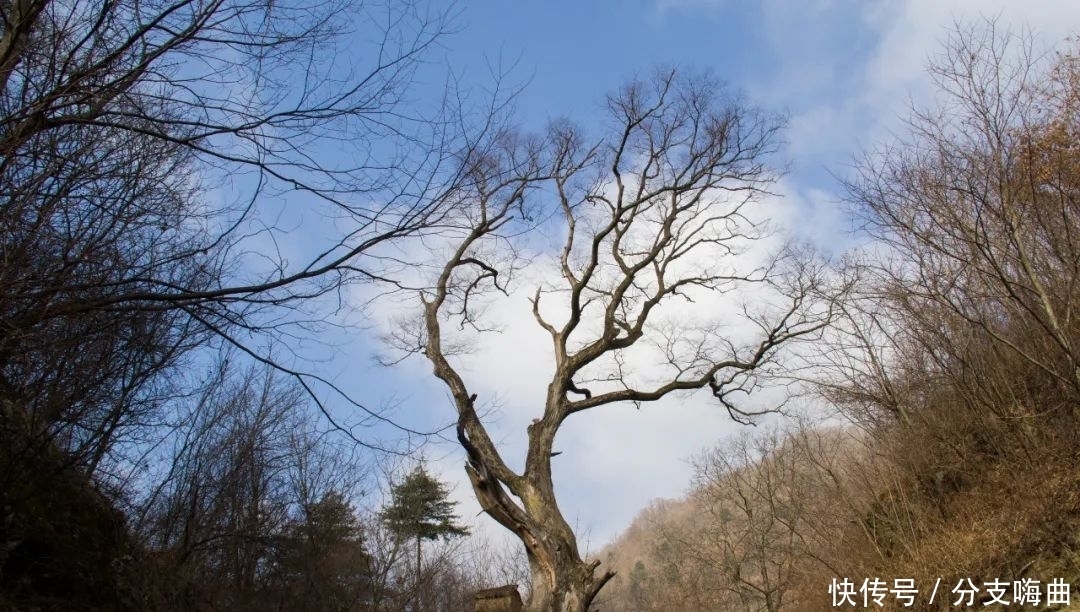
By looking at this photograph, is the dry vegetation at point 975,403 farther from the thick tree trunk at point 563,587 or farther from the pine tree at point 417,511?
the pine tree at point 417,511

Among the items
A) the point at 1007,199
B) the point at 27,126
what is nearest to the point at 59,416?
the point at 27,126

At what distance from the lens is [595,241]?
12.7 metres

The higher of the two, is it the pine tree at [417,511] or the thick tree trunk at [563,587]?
the pine tree at [417,511]

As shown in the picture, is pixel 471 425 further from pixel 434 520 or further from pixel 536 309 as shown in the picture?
pixel 434 520

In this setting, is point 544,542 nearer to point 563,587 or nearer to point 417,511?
point 563,587

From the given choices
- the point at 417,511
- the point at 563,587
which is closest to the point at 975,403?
the point at 563,587

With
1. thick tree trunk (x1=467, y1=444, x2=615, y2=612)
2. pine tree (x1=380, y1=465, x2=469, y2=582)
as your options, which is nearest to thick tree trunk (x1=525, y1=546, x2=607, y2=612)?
thick tree trunk (x1=467, y1=444, x2=615, y2=612)

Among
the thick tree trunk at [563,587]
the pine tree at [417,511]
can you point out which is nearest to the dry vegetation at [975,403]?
the thick tree trunk at [563,587]

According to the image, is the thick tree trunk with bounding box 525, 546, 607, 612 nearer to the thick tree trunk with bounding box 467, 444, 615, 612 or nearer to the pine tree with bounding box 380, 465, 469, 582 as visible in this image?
the thick tree trunk with bounding box 467, 444, 615, 612

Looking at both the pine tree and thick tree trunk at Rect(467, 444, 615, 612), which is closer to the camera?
thick tree trunk at Rect(467, 444, 615, 612)

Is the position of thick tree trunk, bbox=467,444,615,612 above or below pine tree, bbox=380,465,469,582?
below

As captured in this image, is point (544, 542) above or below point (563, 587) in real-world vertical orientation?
above

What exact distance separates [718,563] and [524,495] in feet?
42.1

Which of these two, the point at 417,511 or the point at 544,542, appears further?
the point at 417,511
